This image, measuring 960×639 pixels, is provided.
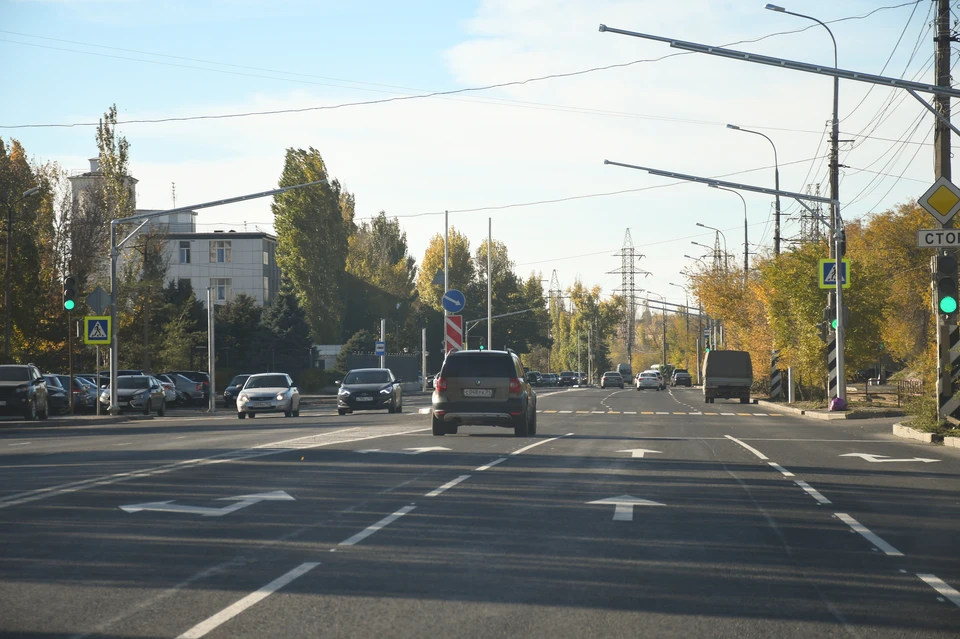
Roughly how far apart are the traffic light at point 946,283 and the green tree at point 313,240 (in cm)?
6464

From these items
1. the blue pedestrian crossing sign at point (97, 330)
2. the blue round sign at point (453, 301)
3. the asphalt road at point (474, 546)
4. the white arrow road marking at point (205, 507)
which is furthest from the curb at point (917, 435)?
the blue pedestrian crossing sign at point (97, 330)

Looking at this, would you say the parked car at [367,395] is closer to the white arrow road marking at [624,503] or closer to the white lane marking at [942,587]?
the white arrow road marking at [624,503]

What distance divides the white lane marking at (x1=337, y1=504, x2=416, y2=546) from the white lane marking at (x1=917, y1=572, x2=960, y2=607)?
4403mm

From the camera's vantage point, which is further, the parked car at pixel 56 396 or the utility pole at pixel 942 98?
the parked car at pixel 56 396

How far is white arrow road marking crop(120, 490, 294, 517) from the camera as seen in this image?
11336mm

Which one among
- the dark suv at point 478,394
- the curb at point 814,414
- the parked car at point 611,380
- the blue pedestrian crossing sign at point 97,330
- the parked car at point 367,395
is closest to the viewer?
the dark suv at point 478,394

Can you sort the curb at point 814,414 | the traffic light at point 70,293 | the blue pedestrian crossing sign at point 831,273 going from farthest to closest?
the blue pedestrian crossing sign at point 831,273 → the traffic light at point 70,293 → the curb at point 814,414

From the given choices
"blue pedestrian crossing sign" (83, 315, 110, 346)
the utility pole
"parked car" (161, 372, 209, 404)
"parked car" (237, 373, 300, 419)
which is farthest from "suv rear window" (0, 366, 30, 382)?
the utility pole

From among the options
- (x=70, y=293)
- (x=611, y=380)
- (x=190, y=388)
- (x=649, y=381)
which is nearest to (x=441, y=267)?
(x=611, y=380)

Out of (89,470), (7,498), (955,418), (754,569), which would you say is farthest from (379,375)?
(754,569)

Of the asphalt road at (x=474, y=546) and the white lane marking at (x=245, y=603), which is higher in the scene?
the white lane marking at (x=245, y=603)

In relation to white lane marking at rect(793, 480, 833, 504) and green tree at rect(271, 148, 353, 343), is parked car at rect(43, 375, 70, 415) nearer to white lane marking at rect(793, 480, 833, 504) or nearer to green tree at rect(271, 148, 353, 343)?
white lane marking at rect(793, 480, 833, 504)

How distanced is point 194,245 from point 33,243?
48.6 metres

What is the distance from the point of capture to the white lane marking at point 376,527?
31.6ft
